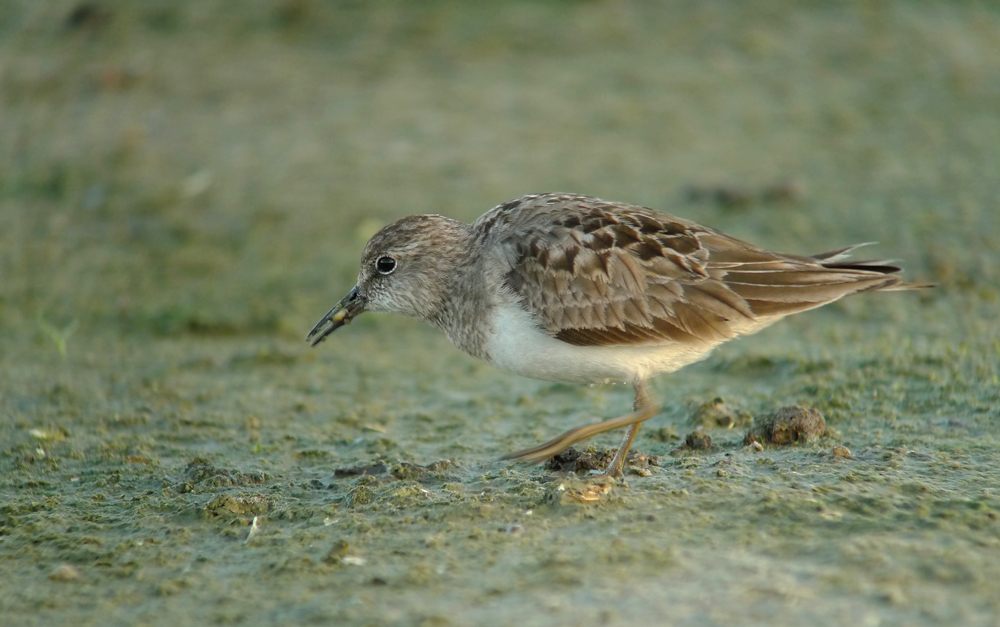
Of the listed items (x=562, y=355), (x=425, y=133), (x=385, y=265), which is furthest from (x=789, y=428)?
(x=425, y=133)

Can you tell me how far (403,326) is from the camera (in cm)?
944

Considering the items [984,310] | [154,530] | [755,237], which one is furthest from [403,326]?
[984,310]

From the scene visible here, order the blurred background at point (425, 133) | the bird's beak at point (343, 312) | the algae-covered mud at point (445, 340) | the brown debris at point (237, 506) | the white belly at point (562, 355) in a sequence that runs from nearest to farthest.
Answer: the algae-covered mud at point (445, 340) < the brown debris at point (237, 506) < the white belly at point (562, 355) < the bird's beak at point (343, 312) < the blurred background at point (425, 133)

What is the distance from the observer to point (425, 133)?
Result: 12.1 meters

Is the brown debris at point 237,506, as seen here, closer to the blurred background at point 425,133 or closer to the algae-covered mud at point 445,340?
the algae-covered mud at point 445,340

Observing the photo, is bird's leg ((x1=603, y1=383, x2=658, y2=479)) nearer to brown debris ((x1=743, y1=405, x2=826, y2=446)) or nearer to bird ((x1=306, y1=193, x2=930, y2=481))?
bird ((x1=306, y1=193, x2=930, y2=481))

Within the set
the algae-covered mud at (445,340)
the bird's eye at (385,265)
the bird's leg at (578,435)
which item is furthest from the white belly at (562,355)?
the bird's eye at (385,265)

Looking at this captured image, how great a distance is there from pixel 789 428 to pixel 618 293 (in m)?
1.27

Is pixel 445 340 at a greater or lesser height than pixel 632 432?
greater

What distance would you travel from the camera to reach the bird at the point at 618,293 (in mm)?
6137

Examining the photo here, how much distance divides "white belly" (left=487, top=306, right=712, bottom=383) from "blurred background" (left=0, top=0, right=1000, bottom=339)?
343 centimetres

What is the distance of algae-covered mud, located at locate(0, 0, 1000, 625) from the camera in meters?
4.92

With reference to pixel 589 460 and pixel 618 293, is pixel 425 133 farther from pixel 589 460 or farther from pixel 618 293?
pixel 589 460

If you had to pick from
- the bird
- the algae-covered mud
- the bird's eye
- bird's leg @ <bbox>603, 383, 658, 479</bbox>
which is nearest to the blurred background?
the algae-covered mud
